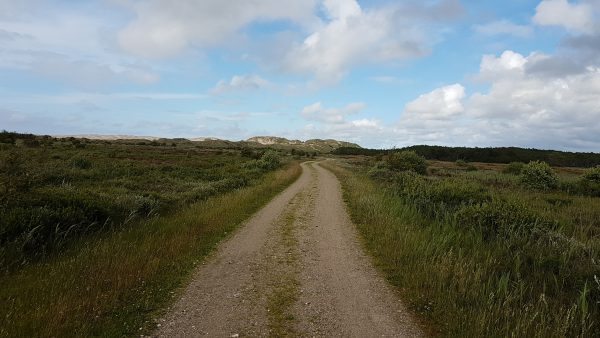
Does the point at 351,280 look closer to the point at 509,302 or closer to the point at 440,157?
the point at 509,302

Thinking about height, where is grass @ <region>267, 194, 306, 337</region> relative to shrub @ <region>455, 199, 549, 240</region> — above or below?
below

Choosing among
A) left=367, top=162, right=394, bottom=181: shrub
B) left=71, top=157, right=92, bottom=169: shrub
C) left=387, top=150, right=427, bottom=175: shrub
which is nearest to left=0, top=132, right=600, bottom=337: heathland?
left=367, top=162, right=394, bottom=181: shrub

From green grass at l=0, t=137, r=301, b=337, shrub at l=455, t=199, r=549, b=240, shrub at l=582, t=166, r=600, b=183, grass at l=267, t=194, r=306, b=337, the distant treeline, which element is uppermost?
the distant treeline

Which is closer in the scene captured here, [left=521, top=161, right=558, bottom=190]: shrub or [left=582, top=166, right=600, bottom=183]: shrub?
[left=521, top=161, right=558, bottom=190]: shrub

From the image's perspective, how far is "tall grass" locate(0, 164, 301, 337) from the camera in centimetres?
460

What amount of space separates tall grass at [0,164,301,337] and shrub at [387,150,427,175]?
125ft

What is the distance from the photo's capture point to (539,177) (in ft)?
105

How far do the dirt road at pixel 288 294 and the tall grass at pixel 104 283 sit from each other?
19.0 inches

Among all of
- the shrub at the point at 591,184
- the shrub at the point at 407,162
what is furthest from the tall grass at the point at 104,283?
the shrub at the point at 407,162

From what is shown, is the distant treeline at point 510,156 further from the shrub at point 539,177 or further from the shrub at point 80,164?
the shrub at point 80,164

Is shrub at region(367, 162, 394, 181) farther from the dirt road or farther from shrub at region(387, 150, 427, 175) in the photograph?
the dirt road

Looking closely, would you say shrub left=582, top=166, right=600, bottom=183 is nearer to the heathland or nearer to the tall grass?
the heathland

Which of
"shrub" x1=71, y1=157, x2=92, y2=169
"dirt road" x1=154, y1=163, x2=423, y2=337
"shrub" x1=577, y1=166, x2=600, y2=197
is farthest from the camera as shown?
"shrub" x1=71, y1=157, x2=92, y2=169

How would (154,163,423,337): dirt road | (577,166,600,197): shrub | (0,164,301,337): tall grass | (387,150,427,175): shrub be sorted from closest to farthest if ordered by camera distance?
(0,164,301,337): tall grass → (154,163,423,337): dirt road → (577,166,600,197): shrub → (387,150,427,175): shrub
